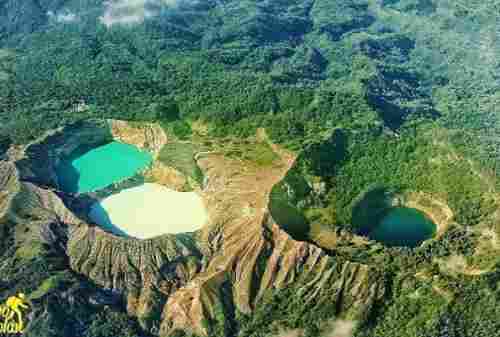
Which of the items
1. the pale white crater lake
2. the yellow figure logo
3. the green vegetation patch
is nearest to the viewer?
the yellow figure logo

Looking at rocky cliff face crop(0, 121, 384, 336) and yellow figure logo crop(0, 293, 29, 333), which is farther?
rocky cliff face crop(0, 121, 384, 336)

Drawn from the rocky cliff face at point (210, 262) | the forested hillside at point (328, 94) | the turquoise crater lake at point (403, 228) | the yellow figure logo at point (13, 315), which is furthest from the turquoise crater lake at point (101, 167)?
the turquoise crater lake at point (403, 228)

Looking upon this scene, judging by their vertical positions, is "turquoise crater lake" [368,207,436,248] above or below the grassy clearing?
below

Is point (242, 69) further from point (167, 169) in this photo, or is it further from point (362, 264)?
point (362, 264)

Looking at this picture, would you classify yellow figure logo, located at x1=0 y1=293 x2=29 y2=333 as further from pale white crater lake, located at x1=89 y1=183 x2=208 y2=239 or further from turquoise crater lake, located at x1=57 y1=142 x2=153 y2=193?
turquoise crater lake, located at x1=57 y1=142 x2=153 y2=193

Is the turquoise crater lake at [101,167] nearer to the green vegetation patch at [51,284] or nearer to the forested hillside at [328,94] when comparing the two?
the forested hillside at [328,94]

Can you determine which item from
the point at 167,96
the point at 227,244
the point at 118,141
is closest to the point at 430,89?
the point at 167,96

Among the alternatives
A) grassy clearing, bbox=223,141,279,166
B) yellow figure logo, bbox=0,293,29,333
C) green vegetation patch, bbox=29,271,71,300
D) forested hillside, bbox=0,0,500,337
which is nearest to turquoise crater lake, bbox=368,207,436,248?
forested hillside, bbox=0,0,500,337
